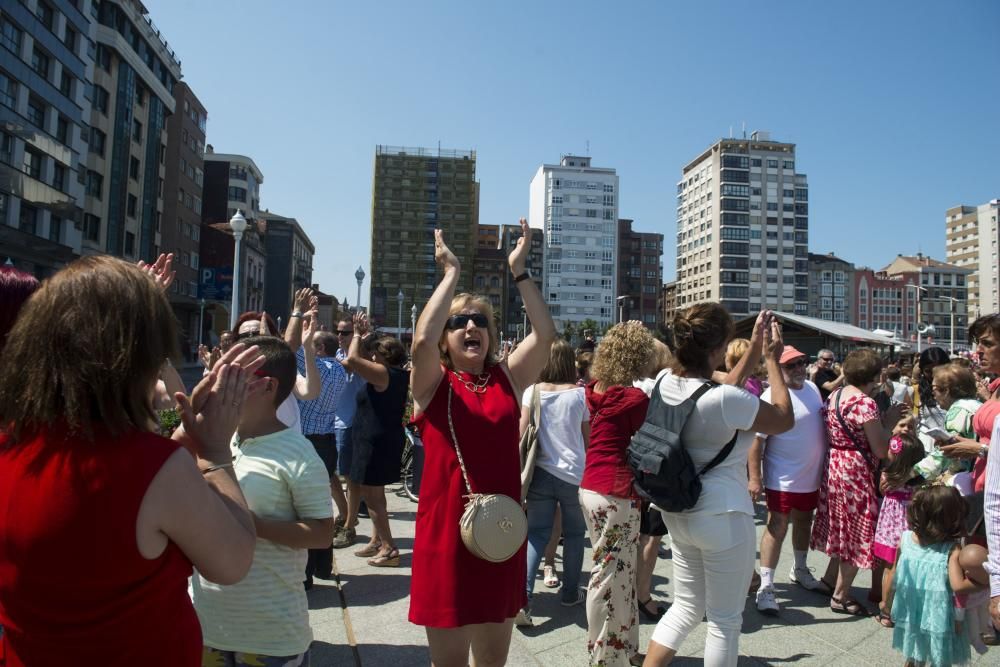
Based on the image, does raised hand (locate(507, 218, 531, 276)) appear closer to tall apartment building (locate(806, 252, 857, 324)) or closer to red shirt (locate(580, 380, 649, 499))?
red shirt (locate(580, 380, 649, 499))

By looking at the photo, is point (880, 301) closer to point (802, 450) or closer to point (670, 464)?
point (802, 450)

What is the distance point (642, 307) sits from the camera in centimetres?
12138

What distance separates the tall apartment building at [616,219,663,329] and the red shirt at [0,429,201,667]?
121 metres

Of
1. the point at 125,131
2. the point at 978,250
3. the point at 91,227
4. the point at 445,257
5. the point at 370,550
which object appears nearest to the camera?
the point at 445,257

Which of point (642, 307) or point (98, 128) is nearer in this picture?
point (98, 128)

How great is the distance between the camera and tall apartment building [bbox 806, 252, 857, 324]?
122 m

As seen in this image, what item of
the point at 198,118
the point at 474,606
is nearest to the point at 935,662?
the point at 474,606

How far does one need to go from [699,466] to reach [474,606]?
49.6 inches

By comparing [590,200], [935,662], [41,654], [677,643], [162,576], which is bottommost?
[935,662]

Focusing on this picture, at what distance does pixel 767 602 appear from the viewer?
4.75 meters

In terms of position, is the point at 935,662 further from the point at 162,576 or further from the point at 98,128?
the point at 98,128

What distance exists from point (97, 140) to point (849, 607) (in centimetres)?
4948

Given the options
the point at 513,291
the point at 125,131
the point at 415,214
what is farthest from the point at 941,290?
the point at 125,131

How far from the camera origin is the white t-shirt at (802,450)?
5074 mm
